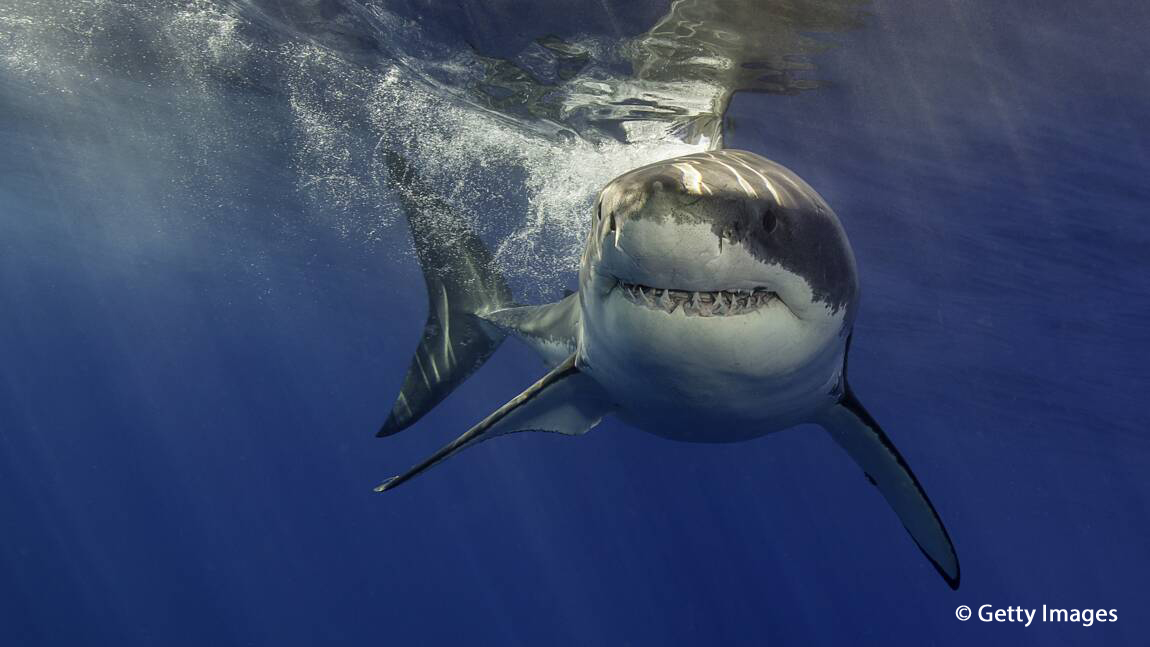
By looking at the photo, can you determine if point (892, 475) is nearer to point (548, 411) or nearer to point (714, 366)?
point (548, 411)

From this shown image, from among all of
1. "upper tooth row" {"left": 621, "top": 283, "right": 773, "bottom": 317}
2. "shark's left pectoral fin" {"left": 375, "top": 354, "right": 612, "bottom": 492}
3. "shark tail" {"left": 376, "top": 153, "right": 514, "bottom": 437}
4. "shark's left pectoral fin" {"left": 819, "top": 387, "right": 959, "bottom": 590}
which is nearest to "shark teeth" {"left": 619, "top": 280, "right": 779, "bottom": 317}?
"upper tooth row" {"left": 621, "top": 283, "right": 773, "bottom": 317}

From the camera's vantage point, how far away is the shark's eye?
2.63 meters

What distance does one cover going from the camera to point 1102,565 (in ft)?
172

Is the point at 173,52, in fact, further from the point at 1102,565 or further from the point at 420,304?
the point at 1102,565

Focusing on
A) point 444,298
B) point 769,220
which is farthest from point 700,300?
point 444,298

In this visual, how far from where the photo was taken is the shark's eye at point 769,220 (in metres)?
2.63

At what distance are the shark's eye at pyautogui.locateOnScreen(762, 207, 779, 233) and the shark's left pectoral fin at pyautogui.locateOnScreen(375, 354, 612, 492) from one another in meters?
1.94

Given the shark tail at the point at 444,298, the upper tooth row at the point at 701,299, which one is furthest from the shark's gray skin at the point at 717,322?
the shark tail at the point at 444,298

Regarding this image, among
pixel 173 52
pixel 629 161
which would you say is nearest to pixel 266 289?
pixel 173 52

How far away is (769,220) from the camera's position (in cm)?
266

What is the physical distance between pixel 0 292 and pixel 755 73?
69.7 metres

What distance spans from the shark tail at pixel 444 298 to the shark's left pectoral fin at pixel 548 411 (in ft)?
7.13

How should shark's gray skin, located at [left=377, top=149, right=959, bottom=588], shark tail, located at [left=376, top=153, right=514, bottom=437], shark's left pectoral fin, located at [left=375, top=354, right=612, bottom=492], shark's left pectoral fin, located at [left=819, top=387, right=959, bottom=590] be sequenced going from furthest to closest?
shark tail, located at [left=376, top=153, right=514, bottom=437] < shark's left pectoral fin, located at [left=819, top=387, right=959, bottom=590] < shark's left pectoral fin, located at [left=375, top=354, right=612, bottom=492] < shark's gray skin, located at [left=377, top=149, right=959, bottom=588]

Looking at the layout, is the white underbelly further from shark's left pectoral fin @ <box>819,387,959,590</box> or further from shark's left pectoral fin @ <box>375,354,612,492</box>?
shark's left pectoral fin @ <box>819,387,959,590</box>
